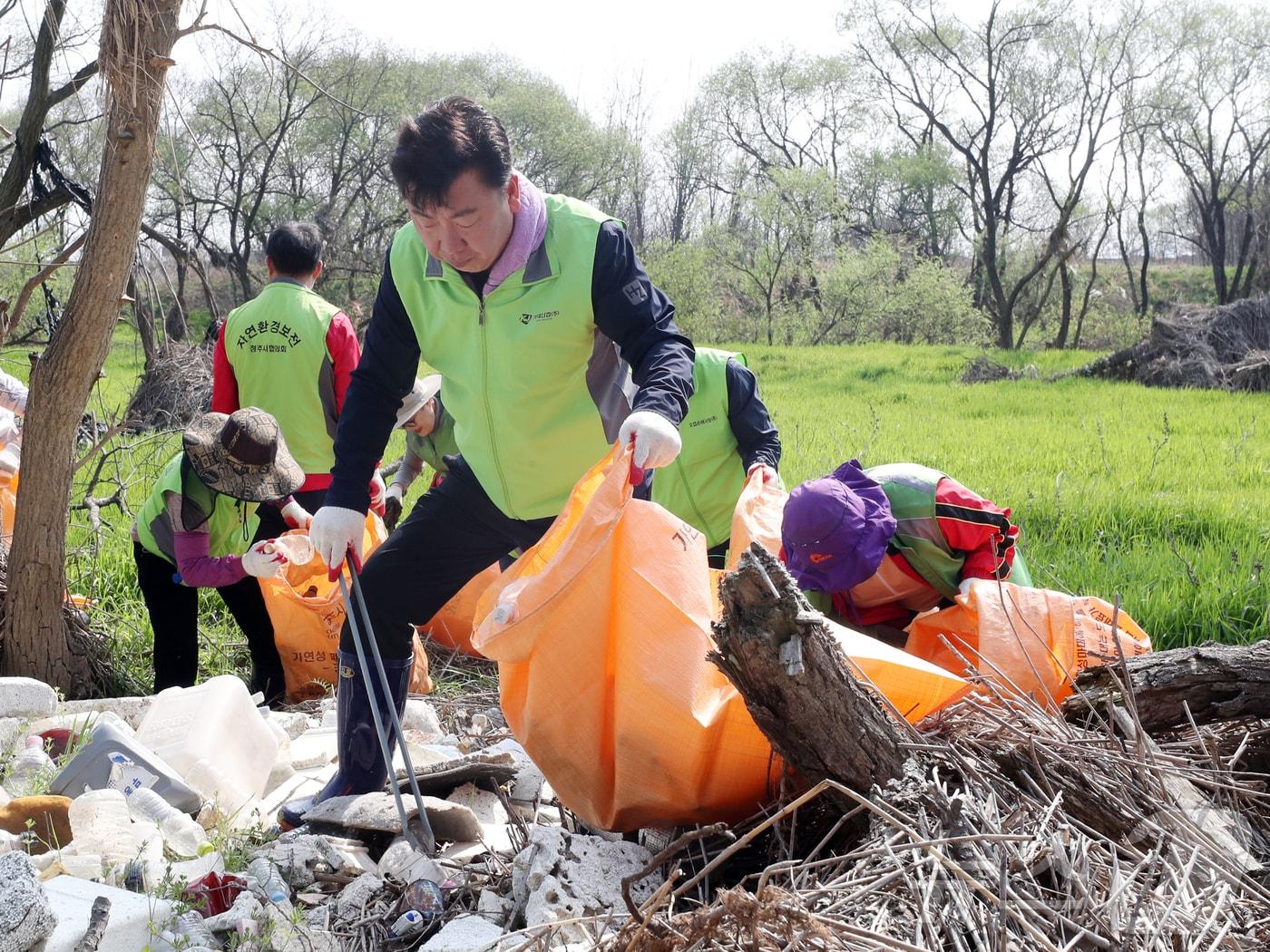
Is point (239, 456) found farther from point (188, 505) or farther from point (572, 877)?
point (572, 877)

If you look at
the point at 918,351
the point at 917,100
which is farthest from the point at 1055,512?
the point at 917,100

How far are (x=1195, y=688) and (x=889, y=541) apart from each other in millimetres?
788

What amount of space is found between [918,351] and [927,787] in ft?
A: 55.8

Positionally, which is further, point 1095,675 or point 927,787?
point 1095,675

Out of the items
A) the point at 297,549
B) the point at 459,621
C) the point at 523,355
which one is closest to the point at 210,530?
the point at 297,549

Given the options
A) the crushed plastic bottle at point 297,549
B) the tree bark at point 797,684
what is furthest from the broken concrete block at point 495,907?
the crushed plastic bottle at point 297,549

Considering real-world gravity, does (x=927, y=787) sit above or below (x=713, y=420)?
below

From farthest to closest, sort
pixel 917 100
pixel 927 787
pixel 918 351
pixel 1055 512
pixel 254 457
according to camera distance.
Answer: pixel 917 100 → pixel 918 351 → pixel 1055 512 → pixel 254 457 → pixel 927 787

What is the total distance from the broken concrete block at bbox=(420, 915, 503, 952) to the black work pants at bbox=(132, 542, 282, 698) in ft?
7.04

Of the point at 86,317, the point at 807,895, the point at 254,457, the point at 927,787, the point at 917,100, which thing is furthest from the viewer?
the point at 917,100

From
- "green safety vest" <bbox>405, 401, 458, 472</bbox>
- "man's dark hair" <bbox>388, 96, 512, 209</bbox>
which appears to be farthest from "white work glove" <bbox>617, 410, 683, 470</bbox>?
"green safety vest" <bbox>405, 401, 458, 472</bbox>

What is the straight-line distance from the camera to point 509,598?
2.15 meters

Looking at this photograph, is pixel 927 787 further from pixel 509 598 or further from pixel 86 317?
pixel 86 317

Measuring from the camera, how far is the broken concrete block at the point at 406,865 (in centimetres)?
218
